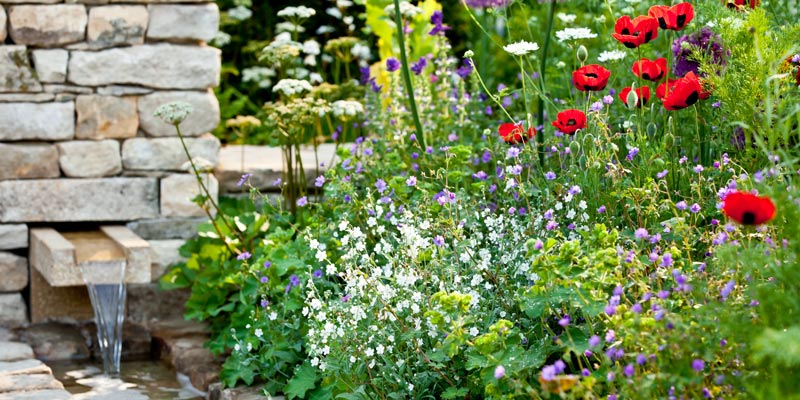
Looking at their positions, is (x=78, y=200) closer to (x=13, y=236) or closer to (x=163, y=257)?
(x=13, y=236)

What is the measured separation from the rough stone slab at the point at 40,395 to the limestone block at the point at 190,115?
1412 millimetres

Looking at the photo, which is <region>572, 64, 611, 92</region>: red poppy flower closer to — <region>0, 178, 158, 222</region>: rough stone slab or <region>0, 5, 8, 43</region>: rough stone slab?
<region>0, 178, 158, 222</region>: rough stone slab

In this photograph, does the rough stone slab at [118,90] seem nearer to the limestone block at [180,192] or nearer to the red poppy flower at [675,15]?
the limestone block at [180,192]

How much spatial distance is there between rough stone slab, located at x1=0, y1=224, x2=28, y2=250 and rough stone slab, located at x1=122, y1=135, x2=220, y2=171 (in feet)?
1.72

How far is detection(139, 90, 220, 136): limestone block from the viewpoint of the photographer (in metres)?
4.68

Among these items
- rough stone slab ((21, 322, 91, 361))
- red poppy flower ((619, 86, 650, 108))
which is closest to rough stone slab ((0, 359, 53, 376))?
rough stone slab ((21, 322, 91, 361))

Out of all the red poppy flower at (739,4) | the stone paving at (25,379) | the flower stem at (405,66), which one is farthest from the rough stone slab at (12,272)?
the red poppy flower at (739,4)

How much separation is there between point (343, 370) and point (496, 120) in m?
2.16

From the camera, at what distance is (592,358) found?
2.81 meters

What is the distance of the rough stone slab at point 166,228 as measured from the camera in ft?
15.5

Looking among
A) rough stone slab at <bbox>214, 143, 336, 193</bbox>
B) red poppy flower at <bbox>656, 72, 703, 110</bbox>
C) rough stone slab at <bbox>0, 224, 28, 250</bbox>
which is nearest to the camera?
red poppy flower at <bbox>656, 72, 703, 110</bbox>

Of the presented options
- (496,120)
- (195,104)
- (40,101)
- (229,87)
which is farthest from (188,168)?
(229,87)

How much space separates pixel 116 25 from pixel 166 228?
3.06ft

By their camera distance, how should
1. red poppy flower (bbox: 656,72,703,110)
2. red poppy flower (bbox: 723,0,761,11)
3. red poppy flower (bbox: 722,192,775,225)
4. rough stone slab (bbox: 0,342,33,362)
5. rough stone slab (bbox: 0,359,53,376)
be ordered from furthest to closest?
rough stone slab (bbox: 0,342,33,362) → rough stone slab (bbox: 0,359,53,376) → red poppy flower (bbox: 723,0,761,11) → red poppy flower (bbox: 656,72,703,110) → red poppy flower (bbox: 722,192,775,225)
